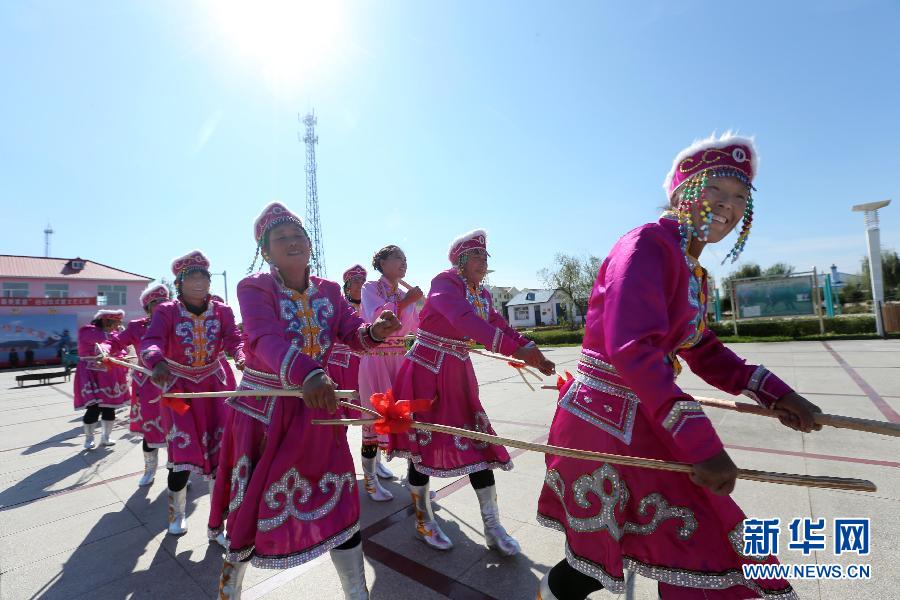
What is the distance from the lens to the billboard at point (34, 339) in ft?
89.0

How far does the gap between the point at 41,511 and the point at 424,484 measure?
4.19 metres

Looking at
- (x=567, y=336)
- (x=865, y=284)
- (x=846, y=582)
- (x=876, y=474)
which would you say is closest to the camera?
(x=846, y=582)

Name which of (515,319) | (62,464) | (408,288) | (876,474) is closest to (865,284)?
(515,319)

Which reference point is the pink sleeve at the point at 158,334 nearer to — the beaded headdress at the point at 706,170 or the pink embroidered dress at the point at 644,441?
the pink embroidered dress at the point at 644,441

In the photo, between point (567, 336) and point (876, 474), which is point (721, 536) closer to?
point (876, 474)

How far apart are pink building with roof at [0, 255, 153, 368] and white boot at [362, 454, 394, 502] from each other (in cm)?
3242

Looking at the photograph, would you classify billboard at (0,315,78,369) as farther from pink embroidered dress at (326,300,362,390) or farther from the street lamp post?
the street lamp post

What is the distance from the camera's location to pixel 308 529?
1.96 m

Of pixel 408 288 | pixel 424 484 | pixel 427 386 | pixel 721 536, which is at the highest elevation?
pixel 408 288

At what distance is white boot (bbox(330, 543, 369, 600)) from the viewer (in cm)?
204

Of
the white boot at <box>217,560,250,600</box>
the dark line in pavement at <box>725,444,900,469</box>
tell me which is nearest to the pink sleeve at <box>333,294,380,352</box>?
the white boot at <box>217,560,250,600</box>

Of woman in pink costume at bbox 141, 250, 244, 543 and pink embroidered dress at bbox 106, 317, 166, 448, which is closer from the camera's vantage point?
Result: woman in pink costume at bbox 141, 250, 244, 543

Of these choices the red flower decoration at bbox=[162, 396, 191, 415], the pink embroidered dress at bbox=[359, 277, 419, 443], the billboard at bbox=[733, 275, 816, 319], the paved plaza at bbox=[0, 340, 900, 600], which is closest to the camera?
the paved plaza at bbox=[0, 340, 900, 600]

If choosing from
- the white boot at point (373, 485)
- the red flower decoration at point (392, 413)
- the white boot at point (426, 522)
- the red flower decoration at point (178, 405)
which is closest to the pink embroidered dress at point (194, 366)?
the red flower decoration at point (178, 405)
